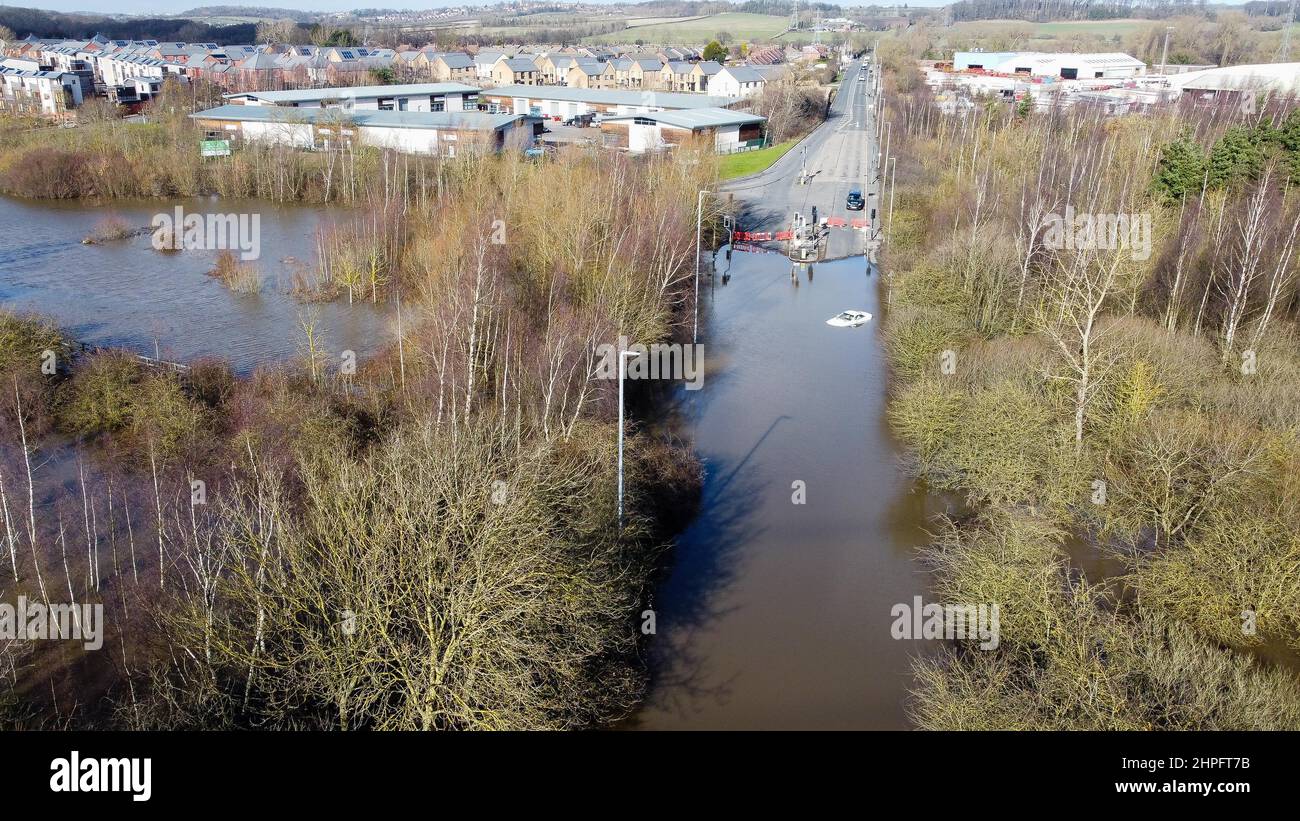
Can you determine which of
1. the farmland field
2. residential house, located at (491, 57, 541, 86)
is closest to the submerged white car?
residential house, located at (491, 57, 541, 86)

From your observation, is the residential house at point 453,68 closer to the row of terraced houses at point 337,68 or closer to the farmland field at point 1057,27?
the row of terraced houses at point 337,68

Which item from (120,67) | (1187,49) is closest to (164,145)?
(120,67)

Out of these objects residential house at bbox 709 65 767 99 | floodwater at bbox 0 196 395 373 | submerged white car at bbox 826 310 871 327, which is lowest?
submerged white car at bbox 826 310 871 327

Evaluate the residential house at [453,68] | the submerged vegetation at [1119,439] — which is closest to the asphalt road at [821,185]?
the submerged vegetation at [1119,439]

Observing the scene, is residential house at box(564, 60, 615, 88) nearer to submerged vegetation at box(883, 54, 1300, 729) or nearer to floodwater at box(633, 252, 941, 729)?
submerged vegetation at box(883, 54, 1300, 729)

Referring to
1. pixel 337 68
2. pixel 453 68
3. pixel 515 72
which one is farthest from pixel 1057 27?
pixel 337 68
